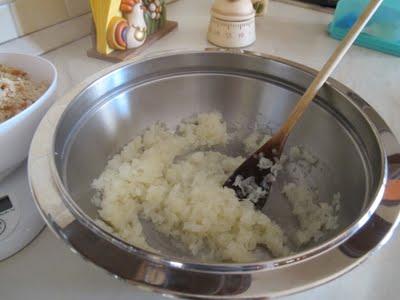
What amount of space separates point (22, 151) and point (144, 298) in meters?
0.26

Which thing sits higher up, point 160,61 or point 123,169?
point 160,61

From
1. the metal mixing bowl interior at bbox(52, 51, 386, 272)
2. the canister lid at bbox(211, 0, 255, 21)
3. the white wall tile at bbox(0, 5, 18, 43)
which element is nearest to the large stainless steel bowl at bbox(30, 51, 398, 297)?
the metal mixing bowl interior at bbox(52, 51, 386, 272)

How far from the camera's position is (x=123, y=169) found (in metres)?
0.58

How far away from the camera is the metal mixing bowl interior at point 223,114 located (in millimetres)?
507

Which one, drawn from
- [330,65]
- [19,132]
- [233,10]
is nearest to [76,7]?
[233,10]

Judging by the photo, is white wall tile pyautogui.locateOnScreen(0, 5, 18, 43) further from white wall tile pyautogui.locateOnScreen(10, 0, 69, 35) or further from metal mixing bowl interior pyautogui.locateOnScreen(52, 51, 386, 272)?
metal mixing bowl interior pyautogui.locateOnScreen(52, 51, 386, 272)

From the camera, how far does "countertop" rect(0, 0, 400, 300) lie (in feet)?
1.38

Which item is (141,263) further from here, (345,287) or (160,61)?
(160,61)

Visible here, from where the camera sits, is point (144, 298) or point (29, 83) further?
point (29, 83)

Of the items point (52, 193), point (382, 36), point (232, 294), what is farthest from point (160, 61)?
point (382, 36)

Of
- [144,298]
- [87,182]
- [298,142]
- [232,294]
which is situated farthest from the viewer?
[298,142]

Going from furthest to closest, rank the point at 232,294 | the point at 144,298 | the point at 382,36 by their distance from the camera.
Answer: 1. the point at 382,36
2. the point at 144,298
3. the point at 232,294

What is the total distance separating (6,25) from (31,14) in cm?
6

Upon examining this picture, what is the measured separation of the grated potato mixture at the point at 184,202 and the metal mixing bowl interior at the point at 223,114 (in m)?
0.02
